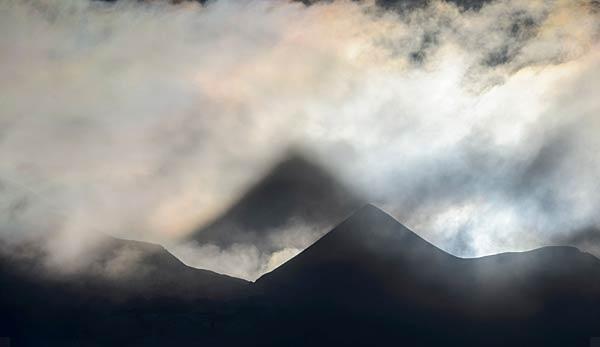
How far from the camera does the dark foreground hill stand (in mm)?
11633

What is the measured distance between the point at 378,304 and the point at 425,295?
72 cm

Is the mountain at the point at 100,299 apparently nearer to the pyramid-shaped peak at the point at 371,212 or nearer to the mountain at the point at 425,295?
the mountain at the point at 425,295

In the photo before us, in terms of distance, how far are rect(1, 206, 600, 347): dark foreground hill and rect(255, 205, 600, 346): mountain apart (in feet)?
0.05

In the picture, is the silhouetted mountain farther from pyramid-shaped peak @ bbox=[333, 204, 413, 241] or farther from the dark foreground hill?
pyramid-shaped peak @ bbox=[333, 204, 413, 241]

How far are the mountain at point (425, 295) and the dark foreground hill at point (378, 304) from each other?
15 mm

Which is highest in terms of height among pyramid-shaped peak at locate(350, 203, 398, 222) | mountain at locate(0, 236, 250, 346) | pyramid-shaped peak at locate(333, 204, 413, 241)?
pyramid-shaped peak at locate(350, 203, 398, 222)

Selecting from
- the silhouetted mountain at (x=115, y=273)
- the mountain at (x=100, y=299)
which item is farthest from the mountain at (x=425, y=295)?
the mountain at (x=100, y=299)

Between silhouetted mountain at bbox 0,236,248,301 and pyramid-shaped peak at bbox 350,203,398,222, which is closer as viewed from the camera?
silhouetted mountain at bbox 0,236,248,301

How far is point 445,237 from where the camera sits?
12055mm

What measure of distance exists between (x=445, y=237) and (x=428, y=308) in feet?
3.59

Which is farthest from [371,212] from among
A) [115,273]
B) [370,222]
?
[115,273]

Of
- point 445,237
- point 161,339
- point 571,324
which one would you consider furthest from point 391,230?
point 161,339

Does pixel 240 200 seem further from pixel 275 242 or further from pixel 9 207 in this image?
pixel 9 207

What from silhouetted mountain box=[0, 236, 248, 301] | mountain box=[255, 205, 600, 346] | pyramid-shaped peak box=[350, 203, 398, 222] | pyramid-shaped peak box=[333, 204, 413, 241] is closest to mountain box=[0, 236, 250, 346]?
silhouetted mountain box=[0, 236, 248, 301]
